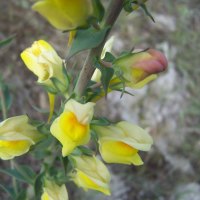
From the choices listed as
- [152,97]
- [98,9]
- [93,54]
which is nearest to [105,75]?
[93,54]

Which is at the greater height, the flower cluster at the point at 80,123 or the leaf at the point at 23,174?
the flower cluster at the point at 80,123

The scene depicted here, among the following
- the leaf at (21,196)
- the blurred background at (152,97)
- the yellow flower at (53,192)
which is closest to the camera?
the yellow flower at (53,192)

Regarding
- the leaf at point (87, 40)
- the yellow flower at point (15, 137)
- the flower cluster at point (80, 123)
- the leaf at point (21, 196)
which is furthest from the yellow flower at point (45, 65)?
the leaf at point (21, 196)

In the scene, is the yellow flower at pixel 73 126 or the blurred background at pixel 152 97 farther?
the blurred background at pixel 152 97

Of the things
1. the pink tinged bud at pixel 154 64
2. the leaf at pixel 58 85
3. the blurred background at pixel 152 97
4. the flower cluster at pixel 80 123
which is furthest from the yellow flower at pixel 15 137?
the blurred background at pixel 152 97

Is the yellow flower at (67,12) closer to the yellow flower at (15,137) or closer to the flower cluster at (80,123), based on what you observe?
the flower cluster at (80,123)

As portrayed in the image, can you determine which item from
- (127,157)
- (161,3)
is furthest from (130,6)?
(161,3)

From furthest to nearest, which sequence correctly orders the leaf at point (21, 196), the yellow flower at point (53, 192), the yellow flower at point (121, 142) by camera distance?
the leaf at point (21, 196)
the yellow flower at point (53, 192)
the yellow flower at point (121, 142)

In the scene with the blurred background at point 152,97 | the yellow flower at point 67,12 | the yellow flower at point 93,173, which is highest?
the yellow flower at point 67,12
